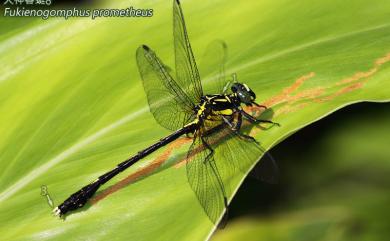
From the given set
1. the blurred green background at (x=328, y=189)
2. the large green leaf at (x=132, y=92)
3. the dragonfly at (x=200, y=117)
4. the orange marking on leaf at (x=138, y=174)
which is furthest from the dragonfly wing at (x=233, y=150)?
the blurred green background at (x=328, y=189)

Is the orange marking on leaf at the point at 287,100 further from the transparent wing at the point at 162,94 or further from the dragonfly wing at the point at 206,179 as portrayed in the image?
the transparent wing at the point at 162,94

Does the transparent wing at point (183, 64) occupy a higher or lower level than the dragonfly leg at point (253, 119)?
higher

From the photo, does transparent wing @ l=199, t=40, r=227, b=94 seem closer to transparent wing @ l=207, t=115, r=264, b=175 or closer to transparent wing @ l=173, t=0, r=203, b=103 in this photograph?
transparent wing @ l=173, t=0, r=203, b=103

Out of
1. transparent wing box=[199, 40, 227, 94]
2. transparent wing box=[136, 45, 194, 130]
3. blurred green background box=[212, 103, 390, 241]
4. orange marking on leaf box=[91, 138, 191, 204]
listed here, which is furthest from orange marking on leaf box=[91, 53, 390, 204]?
blurred green background box=[212, 103, 390, 241]

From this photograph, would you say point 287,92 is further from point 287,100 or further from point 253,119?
point 253,119

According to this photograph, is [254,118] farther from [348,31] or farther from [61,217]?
[61,217]

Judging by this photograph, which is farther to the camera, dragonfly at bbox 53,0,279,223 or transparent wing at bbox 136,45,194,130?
transparent wing at bbox 136,45,194,130

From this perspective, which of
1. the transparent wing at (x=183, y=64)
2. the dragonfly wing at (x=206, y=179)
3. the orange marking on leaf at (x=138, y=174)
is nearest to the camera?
the dragonfly wing at (x=206, y=179)

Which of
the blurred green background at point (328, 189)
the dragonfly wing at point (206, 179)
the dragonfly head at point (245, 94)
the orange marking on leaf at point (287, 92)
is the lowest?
the blurred green background at point (328, 189)
